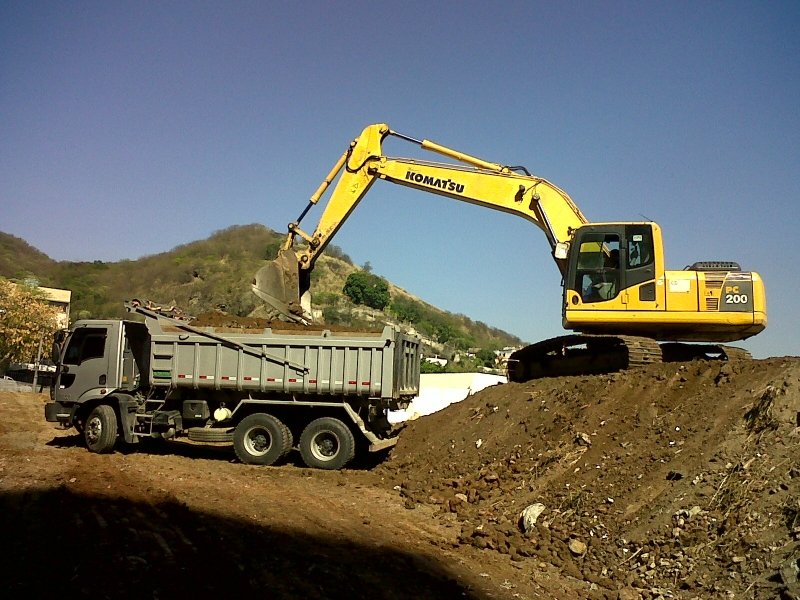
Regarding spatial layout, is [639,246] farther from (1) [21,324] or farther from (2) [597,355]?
(1) [21,324]

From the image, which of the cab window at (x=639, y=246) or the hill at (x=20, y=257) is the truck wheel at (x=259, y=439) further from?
the hill at (x=20, y=257)

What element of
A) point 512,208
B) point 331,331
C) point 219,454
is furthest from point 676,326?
point 219,454

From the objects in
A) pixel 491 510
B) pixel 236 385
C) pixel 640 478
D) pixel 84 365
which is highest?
pixel 84 365

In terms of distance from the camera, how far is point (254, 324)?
13.8 meters

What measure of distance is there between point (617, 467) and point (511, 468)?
1938 millimetres

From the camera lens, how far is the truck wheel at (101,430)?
43.2 ft

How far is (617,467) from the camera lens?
9.13 m

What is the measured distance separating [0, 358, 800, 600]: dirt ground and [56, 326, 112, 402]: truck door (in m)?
1.39

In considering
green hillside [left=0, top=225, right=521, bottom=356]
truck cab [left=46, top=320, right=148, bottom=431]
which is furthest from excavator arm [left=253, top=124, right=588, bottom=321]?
green hillside [left=0, top=225, right=521, bottom=356]

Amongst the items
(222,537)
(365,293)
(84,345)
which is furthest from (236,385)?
(365,293)

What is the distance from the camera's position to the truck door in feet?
44.6

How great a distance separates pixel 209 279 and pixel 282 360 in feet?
180

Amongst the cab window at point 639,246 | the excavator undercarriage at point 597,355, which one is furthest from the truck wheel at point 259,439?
the cab window at point 639,246

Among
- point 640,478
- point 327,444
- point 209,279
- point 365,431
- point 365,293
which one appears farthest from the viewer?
point 365,293
